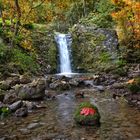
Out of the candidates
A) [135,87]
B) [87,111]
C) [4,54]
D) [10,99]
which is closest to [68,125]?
[87,111]

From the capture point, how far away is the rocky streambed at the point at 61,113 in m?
12.7

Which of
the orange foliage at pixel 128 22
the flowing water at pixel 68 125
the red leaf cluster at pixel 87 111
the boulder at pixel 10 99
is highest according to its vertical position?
the orange foliage at pixel 128 22

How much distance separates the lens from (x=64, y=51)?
139 ft

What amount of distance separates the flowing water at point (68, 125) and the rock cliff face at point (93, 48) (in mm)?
19562

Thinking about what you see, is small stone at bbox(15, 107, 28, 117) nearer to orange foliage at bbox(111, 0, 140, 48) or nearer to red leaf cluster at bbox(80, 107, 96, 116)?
red leaf cluster at bbox(80, 107, 96, 116)

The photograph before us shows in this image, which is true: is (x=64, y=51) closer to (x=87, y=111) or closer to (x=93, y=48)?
(x=93, y=48)

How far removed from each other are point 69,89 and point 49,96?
3725 millimetres

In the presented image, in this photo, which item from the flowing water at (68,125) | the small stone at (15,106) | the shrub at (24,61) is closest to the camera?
the flowing water at (68,125)

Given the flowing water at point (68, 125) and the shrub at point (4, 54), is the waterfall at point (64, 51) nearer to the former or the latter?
the shrub at point (4, 54)

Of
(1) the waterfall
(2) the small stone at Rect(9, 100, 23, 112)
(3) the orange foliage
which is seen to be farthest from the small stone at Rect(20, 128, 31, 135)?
(1) the waterfall

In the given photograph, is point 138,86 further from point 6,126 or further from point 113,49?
point 113,49

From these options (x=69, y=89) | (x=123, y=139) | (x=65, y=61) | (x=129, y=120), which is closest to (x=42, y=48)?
(x=65, y=61)

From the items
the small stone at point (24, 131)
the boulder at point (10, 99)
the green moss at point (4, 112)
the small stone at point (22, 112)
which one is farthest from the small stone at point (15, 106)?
the small stone at point (24, 131)

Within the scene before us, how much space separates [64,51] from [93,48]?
12.8 feet
